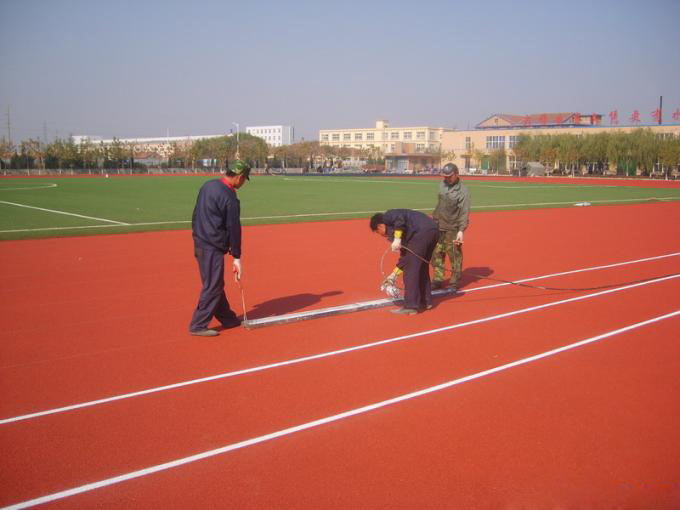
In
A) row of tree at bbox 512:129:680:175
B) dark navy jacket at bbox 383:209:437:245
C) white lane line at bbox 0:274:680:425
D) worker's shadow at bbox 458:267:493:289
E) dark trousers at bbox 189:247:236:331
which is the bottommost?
white lane line at bbox 0:274:680:425

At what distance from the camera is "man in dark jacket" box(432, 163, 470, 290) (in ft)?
33.8

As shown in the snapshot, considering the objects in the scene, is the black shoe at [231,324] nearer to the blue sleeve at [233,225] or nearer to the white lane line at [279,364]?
the blue sleeve at [233,225]

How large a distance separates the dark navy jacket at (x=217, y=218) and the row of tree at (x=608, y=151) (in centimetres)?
8511

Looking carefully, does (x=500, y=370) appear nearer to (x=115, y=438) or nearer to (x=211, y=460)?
(x=211, y=460)

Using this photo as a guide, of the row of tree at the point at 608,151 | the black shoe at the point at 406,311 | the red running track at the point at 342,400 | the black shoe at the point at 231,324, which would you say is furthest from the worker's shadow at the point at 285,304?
the row of tree at the point at 608,151

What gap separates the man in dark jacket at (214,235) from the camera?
740cm

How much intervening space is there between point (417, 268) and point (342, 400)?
3.60 m

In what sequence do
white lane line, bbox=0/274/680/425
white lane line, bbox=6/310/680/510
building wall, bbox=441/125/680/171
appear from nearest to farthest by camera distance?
1. white lane line, bbox=6/310/680/510
2. white lane line, bbox=0/274/680/425
3. building wall, bbox=441/125/680/171

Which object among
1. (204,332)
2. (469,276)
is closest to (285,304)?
(204,332)

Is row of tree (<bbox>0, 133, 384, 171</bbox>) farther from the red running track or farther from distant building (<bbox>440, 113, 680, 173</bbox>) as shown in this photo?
the red running track

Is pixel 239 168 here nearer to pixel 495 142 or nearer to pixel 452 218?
pixel 452 218

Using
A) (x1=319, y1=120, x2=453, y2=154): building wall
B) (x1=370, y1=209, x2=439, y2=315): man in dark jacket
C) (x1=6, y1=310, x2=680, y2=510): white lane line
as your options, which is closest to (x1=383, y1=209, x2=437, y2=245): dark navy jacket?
(x1=370, y1=209, x2=439, y2=315): man in dark jacket

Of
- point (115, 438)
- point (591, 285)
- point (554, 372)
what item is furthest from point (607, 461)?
point (591, 285)

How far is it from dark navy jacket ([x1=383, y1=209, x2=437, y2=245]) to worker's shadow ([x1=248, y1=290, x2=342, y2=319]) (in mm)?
1873
